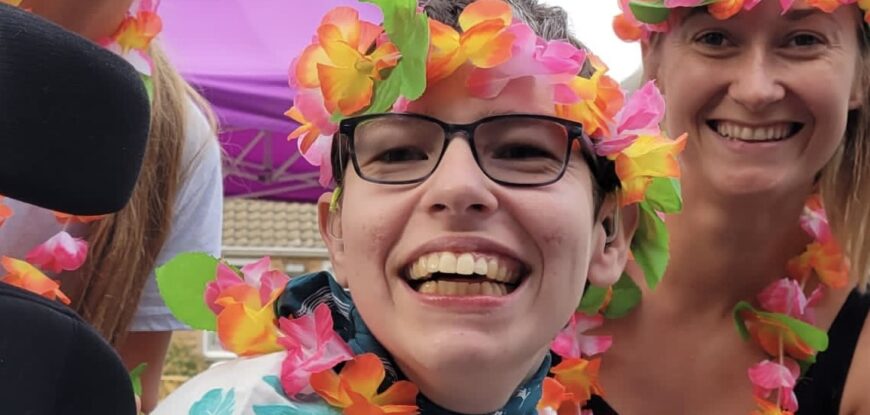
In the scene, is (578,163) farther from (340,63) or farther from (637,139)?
(340,63)

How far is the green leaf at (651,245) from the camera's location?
1.61 meters

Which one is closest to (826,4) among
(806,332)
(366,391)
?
(806,332)

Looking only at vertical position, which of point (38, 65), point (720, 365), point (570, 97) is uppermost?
point (38, 65)

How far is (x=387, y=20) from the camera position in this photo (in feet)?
4.17

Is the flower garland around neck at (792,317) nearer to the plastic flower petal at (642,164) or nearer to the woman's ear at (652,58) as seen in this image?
the woman's ear at (652,58)

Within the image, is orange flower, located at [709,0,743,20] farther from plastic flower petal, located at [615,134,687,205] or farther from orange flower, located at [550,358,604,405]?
orange flower, located at [550,358,604,405]

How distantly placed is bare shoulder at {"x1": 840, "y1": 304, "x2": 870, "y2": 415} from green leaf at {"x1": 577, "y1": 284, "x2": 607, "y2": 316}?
Answer: 50 centimetres

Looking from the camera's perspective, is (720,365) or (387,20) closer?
(387,20)

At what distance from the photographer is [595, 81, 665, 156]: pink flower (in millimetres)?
1402

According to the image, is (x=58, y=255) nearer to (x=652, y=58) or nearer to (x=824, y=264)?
(x=652, y=58)

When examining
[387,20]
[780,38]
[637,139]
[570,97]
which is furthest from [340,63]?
[780,38]

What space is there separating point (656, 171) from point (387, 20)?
46 centimetres

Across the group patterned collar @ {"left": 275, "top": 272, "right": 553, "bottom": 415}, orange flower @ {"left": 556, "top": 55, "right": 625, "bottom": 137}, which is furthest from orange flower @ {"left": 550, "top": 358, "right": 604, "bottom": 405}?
orange flower @ {"left": 556, "top": 55, "right": 625, "bottom": 137}

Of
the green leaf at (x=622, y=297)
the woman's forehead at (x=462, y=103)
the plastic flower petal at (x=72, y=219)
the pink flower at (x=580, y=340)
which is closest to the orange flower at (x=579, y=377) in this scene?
the pink flower at (x=580, y=340)
